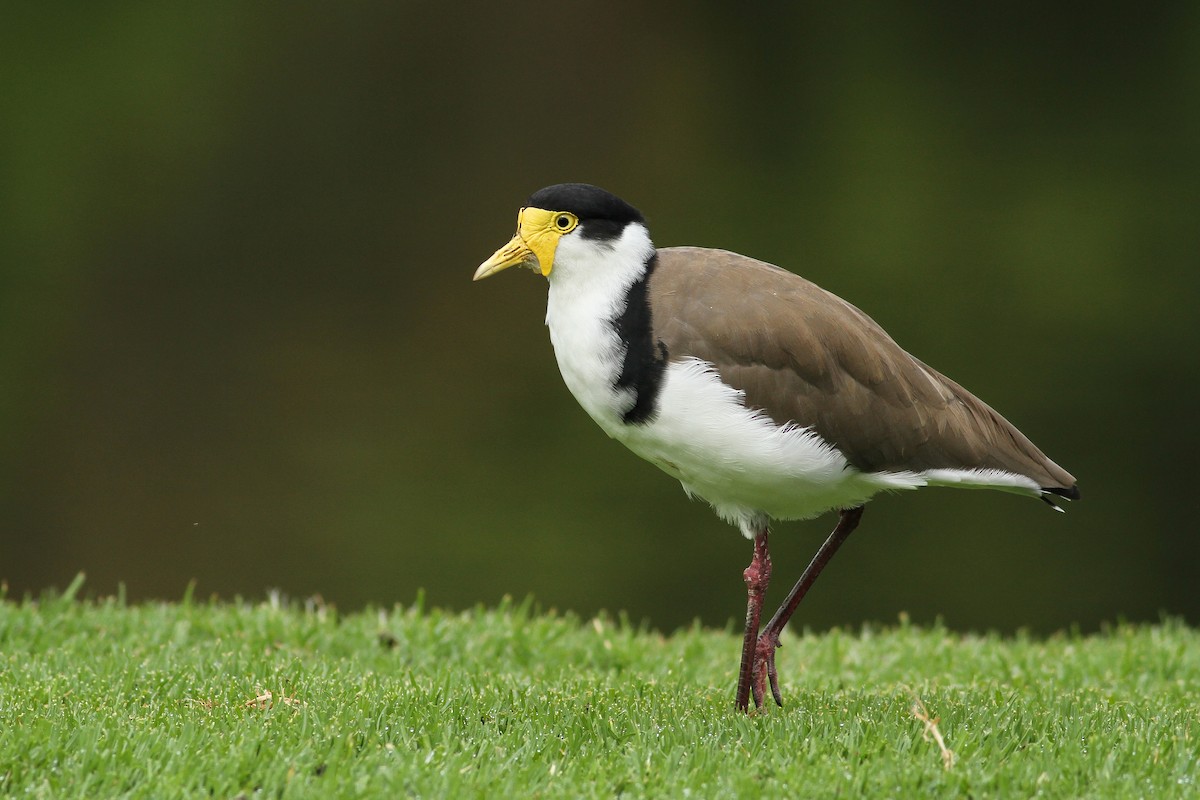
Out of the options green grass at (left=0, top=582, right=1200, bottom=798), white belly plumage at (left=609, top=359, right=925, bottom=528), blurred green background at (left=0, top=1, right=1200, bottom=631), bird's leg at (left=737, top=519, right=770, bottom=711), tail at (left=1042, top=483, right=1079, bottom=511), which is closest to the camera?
green grass at (left=0, top=582, right=1200, bottom=798)

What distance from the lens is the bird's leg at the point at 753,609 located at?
4.20m

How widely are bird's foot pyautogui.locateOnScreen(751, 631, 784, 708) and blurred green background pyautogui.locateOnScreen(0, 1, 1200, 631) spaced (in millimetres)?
3917

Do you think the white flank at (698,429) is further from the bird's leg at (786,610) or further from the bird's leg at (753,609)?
the bird's leg at (786,610)

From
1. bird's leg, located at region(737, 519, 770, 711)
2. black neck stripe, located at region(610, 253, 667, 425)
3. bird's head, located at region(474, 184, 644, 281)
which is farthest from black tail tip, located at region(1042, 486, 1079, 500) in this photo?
bird's head, located at region(474, 184, 644, 281)

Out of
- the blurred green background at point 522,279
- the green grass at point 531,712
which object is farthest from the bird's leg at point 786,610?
the blurred green background at point 522,279

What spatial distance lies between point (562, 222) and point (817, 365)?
0.84 meters

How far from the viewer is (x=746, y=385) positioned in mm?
3996

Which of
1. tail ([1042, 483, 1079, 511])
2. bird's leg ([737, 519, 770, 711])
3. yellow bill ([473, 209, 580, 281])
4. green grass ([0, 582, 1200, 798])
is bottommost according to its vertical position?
green grass ([0, 582, 1200, 798])

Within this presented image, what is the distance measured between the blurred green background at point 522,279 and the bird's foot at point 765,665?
392 centimetres

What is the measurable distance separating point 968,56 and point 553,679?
5.89 metres

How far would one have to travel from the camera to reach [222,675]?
4.45 meters

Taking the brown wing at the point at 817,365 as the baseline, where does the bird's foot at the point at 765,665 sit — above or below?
below

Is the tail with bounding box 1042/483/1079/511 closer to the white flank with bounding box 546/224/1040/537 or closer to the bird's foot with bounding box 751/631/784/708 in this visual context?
the white flank with bounding box 546/224/1040/537

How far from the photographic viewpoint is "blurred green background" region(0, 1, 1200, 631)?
8602mm
